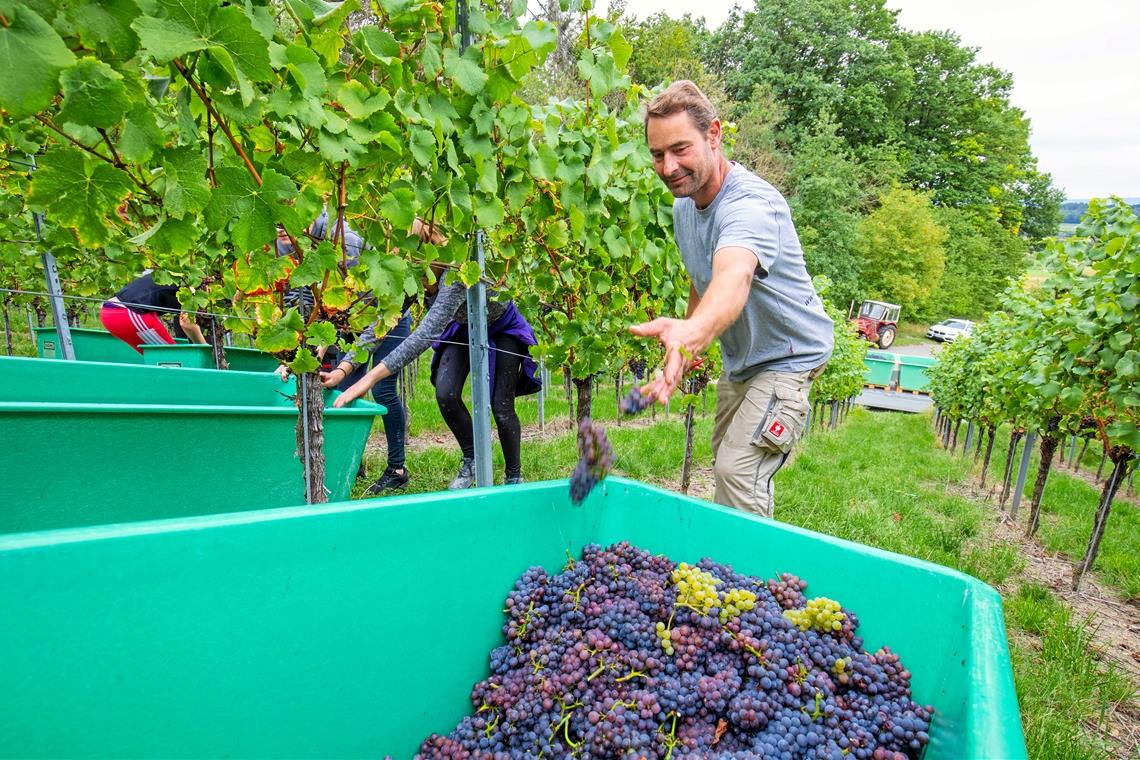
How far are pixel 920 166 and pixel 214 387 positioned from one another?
3800cm

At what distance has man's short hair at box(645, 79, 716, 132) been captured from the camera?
5.54ft

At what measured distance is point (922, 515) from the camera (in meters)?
4.26

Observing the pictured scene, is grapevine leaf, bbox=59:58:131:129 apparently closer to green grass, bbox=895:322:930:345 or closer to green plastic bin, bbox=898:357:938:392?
green plastic bin, bbox=898:357:938:392

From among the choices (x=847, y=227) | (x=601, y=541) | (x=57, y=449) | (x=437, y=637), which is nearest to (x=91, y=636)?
(x=437, y=637)

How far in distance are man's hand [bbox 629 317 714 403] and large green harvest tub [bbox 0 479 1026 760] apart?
396 mm

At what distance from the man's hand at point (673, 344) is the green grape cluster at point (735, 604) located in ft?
1.29

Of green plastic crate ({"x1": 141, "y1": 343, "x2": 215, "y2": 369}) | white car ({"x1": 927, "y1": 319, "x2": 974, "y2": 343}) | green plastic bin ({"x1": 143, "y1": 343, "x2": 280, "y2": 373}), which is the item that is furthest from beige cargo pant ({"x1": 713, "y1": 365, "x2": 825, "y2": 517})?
white car ({"x1": 927, "y1": 319, "x2": 974, "y2": 343})

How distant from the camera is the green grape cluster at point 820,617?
110 cm

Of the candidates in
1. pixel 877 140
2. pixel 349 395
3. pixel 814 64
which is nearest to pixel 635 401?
pixel 349 395

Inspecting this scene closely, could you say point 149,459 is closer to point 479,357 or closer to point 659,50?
point 479,357

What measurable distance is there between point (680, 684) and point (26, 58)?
1.27 m

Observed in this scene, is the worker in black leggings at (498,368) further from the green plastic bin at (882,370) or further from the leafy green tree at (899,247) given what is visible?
the leafy green tree at (899,247)

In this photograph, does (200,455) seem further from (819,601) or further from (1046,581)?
(1046,581)

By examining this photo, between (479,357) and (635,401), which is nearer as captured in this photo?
(635,401)
